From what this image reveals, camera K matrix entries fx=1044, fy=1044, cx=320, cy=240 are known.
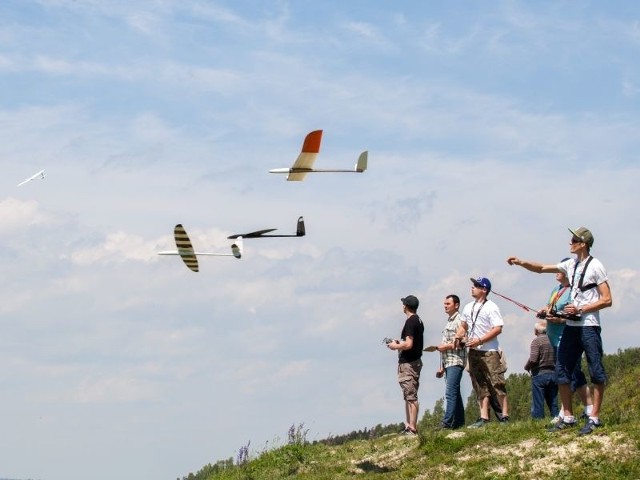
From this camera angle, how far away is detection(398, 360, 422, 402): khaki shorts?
15.2 meters

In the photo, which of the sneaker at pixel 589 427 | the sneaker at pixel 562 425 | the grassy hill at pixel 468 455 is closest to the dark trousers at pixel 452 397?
the grassy hill at pixel 468 455

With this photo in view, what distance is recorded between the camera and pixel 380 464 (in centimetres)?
1419

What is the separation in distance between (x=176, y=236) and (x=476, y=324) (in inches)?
190

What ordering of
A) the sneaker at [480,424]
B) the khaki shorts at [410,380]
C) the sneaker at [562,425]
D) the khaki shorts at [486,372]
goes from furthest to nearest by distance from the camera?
the khaki shorts at [410,380]
the khaki shorts at [486,372]
the sneaker at [480,424]
the sneaker at [562,425]

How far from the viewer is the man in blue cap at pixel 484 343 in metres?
14.7

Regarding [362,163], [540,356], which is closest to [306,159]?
[362,163]

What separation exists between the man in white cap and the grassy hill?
507mm

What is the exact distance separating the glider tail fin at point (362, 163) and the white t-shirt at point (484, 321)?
4237mm

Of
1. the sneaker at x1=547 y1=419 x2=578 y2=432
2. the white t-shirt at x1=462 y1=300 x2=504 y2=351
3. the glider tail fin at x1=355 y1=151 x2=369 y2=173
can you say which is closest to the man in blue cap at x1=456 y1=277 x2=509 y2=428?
the white t-shirt at x1=462 y1=300 x2=504 y2=351

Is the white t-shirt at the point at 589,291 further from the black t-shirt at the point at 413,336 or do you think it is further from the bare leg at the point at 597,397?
the black t-shirt at the point at 413,336

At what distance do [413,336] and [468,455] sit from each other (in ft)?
8.05

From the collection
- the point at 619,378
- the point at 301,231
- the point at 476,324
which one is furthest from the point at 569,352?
the point at 619,378

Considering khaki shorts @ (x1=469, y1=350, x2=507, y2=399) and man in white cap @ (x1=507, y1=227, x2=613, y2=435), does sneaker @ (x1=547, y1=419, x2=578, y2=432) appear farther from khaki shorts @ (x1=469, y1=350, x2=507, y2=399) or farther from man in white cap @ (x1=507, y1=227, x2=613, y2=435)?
khaki shorts @ (x1=469, y1=350, x2=507, y2=399)

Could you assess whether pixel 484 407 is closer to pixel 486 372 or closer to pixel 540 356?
pixel 486 372
